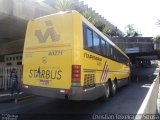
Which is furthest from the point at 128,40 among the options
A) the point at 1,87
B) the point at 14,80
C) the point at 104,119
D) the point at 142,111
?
the point at 142,111

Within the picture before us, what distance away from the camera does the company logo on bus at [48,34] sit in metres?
9.14

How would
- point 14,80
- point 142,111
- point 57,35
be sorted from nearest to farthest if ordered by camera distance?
point 142,111, point 57,35, point 14,80

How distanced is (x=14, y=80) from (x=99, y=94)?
14.9 ft

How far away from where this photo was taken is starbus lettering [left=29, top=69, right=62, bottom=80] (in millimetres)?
8797

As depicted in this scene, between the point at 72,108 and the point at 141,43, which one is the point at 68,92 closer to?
the point at 72,108

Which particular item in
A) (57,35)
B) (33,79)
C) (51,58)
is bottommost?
(33,79)

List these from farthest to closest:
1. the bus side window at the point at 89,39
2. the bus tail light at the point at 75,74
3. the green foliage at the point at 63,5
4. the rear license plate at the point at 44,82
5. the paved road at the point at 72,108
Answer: the green foliage at the point at 63,5 < the paved road at the point at 72,108 < the bus side window at the point at 89,39 < the rear license plate at the point at 44,82 < the bus tail light at the point at 75,74

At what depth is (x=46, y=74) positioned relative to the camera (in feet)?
29.7

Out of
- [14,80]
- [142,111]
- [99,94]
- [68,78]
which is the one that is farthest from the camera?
[14,80]

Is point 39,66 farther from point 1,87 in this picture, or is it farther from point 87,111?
point 1,87

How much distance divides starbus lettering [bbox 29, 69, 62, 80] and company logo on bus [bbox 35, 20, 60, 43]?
1.12 meters

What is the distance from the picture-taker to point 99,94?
10.6 metres

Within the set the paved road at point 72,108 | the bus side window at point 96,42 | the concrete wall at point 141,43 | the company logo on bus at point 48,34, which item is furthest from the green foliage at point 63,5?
the concrete wall at point 141,43

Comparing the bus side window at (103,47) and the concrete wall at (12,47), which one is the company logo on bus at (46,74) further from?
the concrete wall at (12,47)
